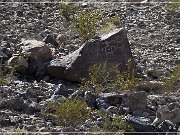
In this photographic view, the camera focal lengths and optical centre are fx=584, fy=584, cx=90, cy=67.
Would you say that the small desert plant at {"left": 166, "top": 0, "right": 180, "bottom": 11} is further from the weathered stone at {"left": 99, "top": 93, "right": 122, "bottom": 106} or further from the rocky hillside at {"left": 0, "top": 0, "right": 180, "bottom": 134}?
the weathered stone at {"left": 99, "top": 93, "right": 122, "bottom": 106}

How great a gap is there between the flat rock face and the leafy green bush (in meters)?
0.12

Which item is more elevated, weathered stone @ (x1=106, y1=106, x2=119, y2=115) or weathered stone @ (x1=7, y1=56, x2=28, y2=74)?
weathered stone @ (x1=7, y1=56, x2=28, y2=74)

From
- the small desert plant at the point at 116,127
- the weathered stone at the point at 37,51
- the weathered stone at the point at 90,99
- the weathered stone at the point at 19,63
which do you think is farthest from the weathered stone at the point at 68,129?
the weathered stone at the point at 37,51

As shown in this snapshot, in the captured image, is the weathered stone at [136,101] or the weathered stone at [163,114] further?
the weathered stone at [136,101]

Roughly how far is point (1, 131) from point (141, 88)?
1.86 meters

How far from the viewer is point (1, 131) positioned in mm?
4965

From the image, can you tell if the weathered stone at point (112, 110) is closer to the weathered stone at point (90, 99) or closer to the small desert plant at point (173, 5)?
the weathered stone at point (90, 99)

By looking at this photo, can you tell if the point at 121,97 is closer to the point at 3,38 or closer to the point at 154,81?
the point at 154,81

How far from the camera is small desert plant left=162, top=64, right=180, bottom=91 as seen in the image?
6148 mm

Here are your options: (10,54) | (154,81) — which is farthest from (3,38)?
(154,81)

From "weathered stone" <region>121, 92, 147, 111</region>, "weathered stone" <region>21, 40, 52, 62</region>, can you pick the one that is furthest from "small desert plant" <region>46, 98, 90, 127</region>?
"weathered stone" <region>21, 40, 52, 62</region>

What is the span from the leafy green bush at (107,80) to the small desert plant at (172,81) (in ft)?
1.01

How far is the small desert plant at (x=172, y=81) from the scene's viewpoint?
6148 mm

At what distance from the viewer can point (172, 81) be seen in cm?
621
